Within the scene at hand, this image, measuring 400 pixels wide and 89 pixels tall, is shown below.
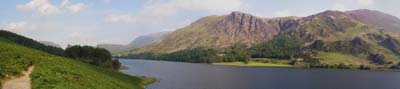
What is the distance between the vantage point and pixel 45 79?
56312mm

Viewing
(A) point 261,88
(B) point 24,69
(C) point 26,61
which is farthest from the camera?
(A) point 261,88

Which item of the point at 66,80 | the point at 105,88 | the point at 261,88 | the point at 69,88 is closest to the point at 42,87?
the point at 69,88

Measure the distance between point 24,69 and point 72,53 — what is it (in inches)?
5439

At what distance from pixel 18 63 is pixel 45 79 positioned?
35.8ft

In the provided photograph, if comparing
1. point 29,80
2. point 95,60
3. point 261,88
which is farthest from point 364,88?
point 29,80

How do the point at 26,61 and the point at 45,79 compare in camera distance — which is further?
the point at 26,61

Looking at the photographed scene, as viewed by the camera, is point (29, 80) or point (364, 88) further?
point (364, 88)

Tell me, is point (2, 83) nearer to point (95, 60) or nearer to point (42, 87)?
point (42, 87)

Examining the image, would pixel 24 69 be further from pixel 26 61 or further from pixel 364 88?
pixel 364 88

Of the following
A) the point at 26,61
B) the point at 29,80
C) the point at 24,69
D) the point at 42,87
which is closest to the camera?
the point at 42,87

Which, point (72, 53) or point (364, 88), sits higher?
point (72, 53)

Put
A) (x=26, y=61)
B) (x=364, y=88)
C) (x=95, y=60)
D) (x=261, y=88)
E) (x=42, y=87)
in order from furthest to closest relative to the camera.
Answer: (x=95, y=60) < (x=364, y=88) < (x=261, y=88) < (x=26, y=61) < (x=42, y=87)

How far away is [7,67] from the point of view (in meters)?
58.3

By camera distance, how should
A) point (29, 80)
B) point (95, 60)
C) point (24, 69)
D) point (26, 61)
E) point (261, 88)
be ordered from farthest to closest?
1. point (95, 60)
2. point (261, 88)
3. point (26, 61)
4. point (24, 69)
5. point (29, 80)
